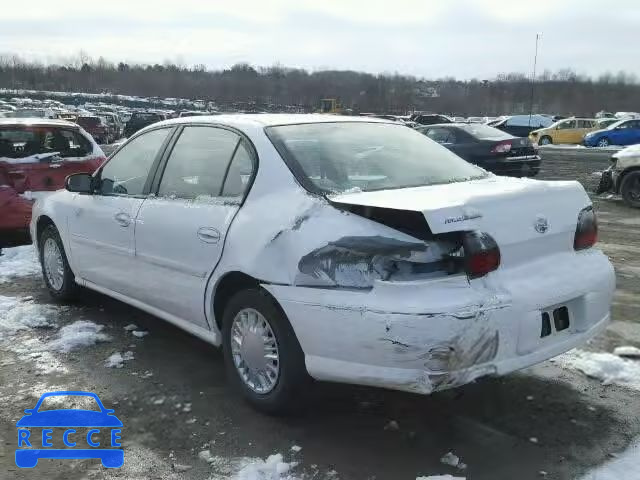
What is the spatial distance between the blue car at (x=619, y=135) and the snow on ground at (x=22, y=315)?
27.6 m

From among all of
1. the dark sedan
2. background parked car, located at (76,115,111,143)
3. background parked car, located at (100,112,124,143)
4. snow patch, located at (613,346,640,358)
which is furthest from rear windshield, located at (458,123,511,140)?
background parked car, located at (100,112,124,143)

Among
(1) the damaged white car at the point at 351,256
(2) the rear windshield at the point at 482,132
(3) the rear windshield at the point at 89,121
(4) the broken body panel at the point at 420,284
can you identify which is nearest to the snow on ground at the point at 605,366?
(1) the damaged white car at the point at 351,256

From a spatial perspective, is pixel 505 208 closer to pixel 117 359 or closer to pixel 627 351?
pixel 627 351

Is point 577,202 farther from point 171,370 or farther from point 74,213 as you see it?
point 74,213

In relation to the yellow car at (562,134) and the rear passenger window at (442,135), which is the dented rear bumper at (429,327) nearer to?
the rear passenger window at (442,135)

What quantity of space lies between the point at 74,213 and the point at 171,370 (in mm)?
1698

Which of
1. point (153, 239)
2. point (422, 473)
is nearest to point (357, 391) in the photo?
point (422, 473)

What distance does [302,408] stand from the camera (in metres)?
3.34

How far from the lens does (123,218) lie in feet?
14.3

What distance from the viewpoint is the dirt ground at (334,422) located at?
117 inches

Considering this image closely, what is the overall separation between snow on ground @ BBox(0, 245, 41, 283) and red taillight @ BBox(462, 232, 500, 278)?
5.09m

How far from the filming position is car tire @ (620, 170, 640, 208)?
11.2m

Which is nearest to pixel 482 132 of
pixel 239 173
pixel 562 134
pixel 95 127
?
pixel 239 173

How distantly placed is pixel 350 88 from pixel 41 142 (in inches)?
3432
